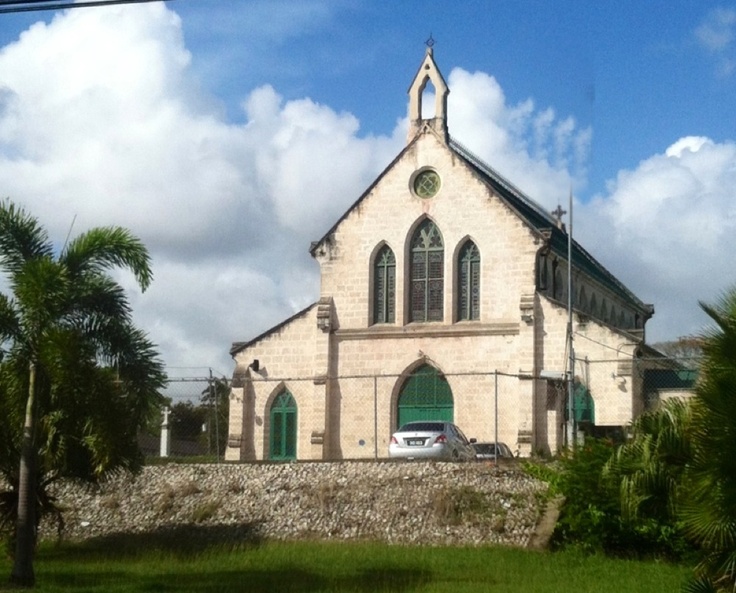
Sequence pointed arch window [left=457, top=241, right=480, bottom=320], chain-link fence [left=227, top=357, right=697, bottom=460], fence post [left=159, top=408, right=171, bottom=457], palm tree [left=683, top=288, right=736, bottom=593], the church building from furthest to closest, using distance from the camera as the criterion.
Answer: pointed arch window [left=457, top=241, right=480, bottom=320], the church building, chain-link fence [left=227, top=357, right=697, bottom=460], fence post [left=159, top=408, right=171, bottom=457], palm tree [left=683, top=288, right=736, bottom=593]

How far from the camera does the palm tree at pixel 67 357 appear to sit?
18.4 m

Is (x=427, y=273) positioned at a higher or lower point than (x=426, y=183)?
lower

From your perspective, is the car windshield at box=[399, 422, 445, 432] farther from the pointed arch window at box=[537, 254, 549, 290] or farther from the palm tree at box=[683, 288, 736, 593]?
the palm tree at box=[683, 288, 736, 593]

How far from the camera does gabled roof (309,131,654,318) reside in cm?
4056

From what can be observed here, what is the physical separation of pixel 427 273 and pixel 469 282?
149 cm

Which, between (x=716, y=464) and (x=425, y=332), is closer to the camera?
(x=716, y=464)

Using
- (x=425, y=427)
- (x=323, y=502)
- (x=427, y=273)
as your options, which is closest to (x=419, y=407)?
(x=427, y=273)

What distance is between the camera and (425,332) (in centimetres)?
3925

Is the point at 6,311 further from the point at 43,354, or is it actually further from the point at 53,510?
the point at 53,510

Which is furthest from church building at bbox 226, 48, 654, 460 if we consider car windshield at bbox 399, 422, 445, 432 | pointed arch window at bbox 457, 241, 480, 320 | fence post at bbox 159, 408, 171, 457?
fence post at bbox 159, 408, 171, 457

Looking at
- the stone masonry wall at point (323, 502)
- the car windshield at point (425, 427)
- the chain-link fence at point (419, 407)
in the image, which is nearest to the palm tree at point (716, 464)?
the stone masonry wall at point (323, 502)

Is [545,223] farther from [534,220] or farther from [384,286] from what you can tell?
[384,286]

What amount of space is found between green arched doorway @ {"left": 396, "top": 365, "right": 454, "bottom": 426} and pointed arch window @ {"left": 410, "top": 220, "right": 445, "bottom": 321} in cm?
191

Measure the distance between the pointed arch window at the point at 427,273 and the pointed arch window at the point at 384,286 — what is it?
2.30 feet
